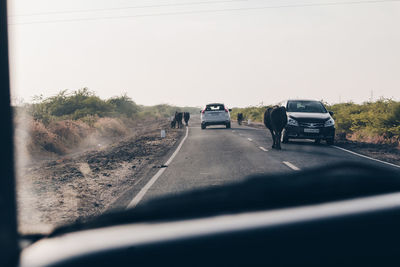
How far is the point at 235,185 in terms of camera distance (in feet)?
5.32

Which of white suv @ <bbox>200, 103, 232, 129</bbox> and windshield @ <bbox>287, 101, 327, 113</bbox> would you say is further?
white suv @ <bbox>200, 103, 232, 129</bbox>

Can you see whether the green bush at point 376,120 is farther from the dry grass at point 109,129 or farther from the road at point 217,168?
the dry grass at point 109,129

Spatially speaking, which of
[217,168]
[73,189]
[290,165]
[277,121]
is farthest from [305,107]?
[73,189]

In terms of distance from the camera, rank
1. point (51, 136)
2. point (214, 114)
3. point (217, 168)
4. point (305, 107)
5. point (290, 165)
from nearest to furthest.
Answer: point (217, 168), point (290, 165), point (305, 107), point (51, 136), point (214, 114)

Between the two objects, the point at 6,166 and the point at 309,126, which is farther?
the point at 309,126

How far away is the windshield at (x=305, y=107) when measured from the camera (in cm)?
1766

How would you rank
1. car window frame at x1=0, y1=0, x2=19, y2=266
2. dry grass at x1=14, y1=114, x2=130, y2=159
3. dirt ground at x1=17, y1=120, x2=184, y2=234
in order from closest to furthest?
1. car window frame at x1=0, y1=0, x2=19, y2=266
2. dirt ground at x1=17, y1=120, x2=184, y2=234
3. dry grass at x1=14, y1=114, x2=130, y2=159

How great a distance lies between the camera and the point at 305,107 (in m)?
A: 17.8

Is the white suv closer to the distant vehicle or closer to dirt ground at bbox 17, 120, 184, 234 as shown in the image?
the distant vehicle

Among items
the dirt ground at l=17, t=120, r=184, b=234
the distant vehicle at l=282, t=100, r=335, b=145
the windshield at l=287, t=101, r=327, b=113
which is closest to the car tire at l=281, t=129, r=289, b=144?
the distant vehicle at l=282, t=100, r=335, b=145

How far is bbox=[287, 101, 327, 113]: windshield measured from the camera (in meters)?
17.7

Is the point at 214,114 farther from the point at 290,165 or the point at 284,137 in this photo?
the point at 290,165

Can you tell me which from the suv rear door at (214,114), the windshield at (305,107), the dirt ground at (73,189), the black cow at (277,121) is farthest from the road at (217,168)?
the suv rear door at (214,114)

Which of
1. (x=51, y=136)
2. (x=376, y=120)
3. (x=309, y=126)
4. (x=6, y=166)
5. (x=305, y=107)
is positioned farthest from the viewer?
(x=376, y=120)
